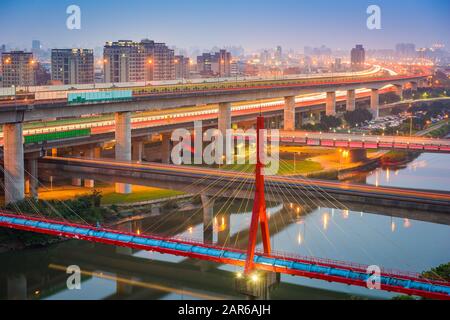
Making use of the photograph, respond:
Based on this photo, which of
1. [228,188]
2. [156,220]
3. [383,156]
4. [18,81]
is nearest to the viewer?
[228,188]

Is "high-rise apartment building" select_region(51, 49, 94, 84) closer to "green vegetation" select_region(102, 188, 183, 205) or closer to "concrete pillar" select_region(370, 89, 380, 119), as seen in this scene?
"concrete pillar" select_region(370, 89, 380, 119)

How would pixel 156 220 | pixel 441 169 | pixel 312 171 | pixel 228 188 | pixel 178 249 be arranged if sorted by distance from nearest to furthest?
pixel 178 249
pixel 228 188
pixel 156 220
pixel 312 171
pixel 441 169

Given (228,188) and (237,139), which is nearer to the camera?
(228,188)

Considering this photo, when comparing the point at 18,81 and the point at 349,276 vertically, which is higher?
the point at 18,81

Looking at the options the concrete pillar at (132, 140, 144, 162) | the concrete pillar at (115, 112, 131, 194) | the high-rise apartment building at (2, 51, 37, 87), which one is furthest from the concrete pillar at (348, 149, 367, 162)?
the high-rise apartment building at (2, 51, 37, 87)

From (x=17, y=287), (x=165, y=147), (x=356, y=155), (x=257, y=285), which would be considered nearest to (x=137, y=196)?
(x=165, y=147)

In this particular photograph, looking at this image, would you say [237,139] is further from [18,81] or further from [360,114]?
[18,81]

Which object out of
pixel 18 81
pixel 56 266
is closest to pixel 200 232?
pixel 56 266

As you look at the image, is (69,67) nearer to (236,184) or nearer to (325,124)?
(325,124)
